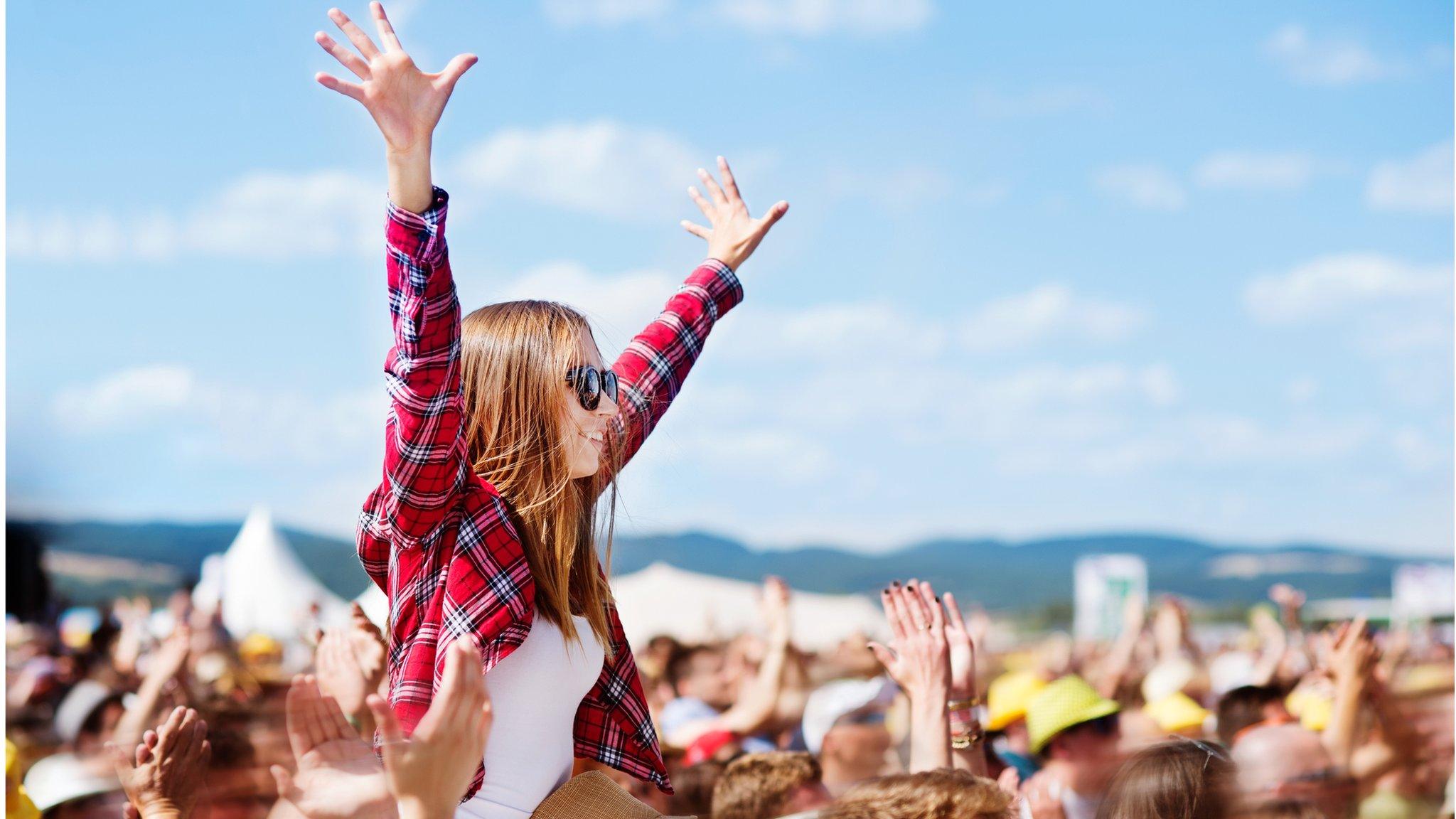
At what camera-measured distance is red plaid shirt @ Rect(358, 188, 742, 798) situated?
164 centimetres

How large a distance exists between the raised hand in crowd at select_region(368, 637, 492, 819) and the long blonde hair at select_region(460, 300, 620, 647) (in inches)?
23.6

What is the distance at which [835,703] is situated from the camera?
14.7 ft

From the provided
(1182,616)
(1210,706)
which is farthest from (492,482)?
(1182,616)

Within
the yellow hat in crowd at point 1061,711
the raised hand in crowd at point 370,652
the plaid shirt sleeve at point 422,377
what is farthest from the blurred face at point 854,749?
the plaid shirt sleeve at point 422,377

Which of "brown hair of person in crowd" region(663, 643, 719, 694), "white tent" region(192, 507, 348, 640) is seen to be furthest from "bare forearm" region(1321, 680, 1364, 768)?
"white tent" region(192, 507, 348, 640)

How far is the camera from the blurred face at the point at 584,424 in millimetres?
2020

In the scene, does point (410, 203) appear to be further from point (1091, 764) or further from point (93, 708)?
point (93, 708)

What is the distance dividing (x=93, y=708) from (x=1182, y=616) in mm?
6693

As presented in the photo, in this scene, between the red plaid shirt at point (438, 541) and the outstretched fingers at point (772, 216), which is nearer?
the red plaid shirt at point (438, 541)

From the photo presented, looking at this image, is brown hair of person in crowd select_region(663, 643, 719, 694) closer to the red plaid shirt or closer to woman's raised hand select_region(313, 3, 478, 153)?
the red plaid shirt

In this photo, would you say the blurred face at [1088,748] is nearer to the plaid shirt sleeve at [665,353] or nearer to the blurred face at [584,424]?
the plaid shirt sleeve at [665,353]

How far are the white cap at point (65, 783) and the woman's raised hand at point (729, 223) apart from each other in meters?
1.89

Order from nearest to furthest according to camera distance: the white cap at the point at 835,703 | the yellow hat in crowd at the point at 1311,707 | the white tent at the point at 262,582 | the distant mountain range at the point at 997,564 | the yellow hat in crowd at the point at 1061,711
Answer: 1. the yellow hat in crowd at the point at 1061,711
2. the white cap at the point at 835,703
3. the yellow hat in crowd at the point at 1311,707
4. the white tent at the point at 262,582
5. the distant mountain range at the point at 997,564

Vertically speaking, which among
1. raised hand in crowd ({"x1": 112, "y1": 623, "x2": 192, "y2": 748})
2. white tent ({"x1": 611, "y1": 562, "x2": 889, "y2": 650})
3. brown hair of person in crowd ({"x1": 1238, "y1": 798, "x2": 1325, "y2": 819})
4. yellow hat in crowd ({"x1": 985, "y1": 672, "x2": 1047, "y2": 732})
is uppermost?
brown hair of person in crowd ({"x1": 1238, "y1": 798, "x2": 1325, "y2": 819})
